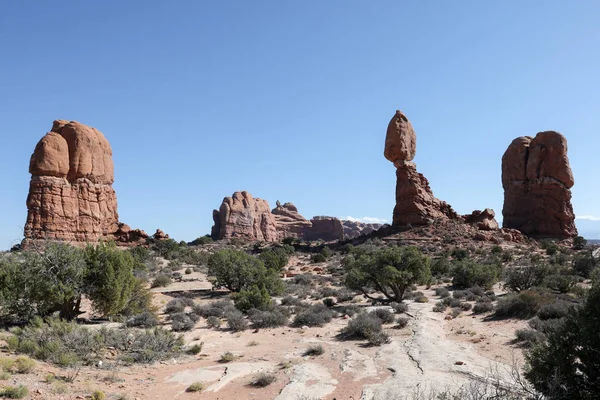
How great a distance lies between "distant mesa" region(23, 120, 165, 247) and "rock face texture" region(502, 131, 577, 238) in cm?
5163

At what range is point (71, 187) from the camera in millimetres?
42875

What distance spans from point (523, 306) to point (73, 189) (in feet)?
143

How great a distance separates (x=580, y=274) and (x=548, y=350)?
23330mm

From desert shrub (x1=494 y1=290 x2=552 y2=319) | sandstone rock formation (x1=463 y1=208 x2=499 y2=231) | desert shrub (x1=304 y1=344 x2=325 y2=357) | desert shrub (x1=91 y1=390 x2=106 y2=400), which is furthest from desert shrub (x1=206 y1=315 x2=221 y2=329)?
sandstone rock formation (x1=463 y1=208 x2=499 y2=231)

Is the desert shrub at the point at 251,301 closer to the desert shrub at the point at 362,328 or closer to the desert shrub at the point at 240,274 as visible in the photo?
the desert shrub at the point at 240,274

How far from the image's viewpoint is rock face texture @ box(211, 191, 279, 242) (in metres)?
89.7

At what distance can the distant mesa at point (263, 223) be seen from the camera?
3553 inches

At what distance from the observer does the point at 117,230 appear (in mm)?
48250

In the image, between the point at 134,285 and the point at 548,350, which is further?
the point at 134,285

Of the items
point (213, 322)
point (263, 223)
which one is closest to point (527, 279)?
point (213, 322)

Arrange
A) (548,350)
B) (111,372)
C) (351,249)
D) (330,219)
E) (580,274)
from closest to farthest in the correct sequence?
(548,350) < (111,372) < (580,274) < (351,249) < (330,219)

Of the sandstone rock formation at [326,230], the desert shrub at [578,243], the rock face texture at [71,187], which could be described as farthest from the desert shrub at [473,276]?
the sandstone rock formation at [326,230]

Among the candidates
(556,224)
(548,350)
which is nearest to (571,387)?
(548,350)

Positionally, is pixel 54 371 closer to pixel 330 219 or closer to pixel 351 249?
pixel 351 249
